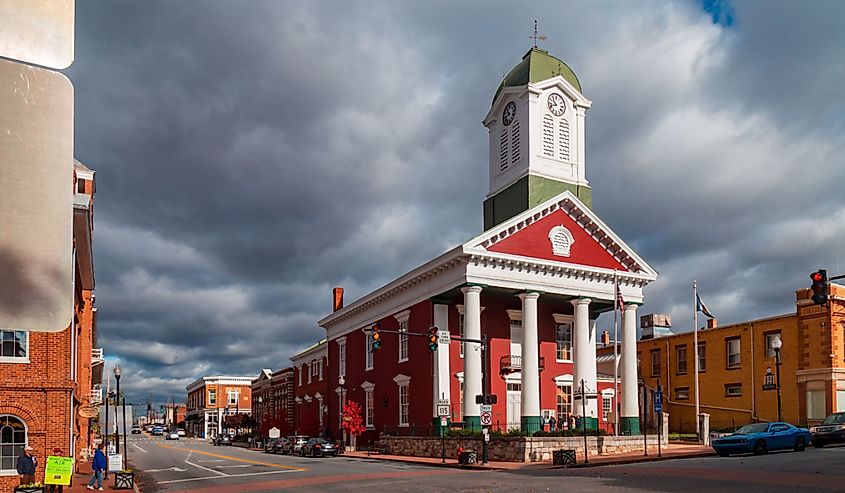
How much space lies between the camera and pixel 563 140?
4916 centimetres

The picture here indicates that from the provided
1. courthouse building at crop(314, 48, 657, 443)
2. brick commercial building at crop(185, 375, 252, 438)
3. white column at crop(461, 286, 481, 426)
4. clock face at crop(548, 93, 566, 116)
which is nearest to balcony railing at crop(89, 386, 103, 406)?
courthouse building at crop(314, 48, 657, 443)

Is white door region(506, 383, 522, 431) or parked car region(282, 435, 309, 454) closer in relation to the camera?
white door region(506, 383, 522, 431)

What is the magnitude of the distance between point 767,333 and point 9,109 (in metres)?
54.0

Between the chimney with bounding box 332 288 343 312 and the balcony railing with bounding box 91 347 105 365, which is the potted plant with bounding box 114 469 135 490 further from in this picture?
the chimney with bounding box 332 288 343 312

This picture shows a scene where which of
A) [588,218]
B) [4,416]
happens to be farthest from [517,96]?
[4,416]

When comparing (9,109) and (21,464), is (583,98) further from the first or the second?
(9,109)

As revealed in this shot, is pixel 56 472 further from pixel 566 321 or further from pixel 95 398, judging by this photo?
pixel 95 398

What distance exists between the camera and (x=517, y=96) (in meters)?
49.2

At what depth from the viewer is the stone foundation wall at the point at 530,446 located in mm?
36719

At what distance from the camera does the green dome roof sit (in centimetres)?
4872

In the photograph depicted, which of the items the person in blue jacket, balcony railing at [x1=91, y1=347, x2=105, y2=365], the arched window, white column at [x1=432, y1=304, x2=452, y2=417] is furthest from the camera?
balcony railing at [x1=91, y1=347, x2=105, y2=365]

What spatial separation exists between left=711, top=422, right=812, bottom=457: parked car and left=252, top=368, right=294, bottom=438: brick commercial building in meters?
52.7

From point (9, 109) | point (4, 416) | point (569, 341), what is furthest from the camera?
point (569, 341)

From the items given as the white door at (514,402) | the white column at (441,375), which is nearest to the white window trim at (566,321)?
the white door at (514,402)
